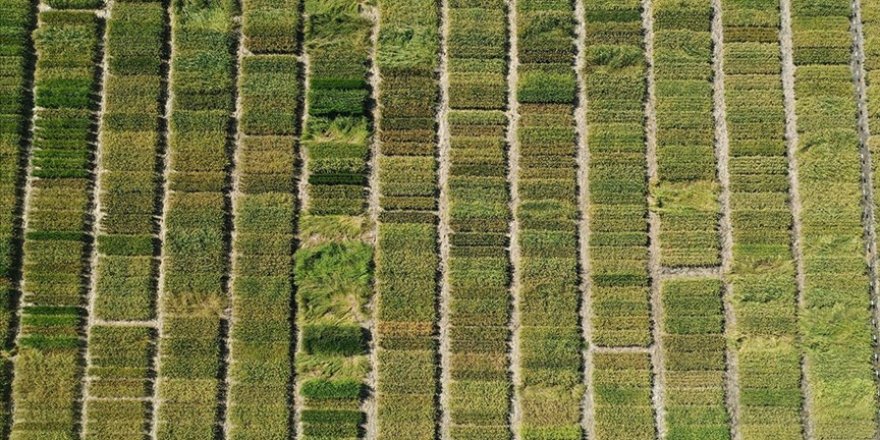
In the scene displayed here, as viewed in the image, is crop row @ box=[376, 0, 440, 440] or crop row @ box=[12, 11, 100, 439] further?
crop row @ box=[376, 0, 440, 440]

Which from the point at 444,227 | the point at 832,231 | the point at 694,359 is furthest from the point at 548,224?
the point at 832,231

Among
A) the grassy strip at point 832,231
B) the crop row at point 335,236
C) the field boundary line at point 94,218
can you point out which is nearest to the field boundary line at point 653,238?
the grassy strip at point 832,231

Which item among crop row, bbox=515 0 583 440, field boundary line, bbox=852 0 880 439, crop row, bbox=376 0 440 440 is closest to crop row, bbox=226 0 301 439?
crop row, bbox=376 0 440 440

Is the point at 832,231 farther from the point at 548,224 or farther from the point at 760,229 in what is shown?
the point at 548,224

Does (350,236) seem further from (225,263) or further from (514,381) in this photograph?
(514,381)

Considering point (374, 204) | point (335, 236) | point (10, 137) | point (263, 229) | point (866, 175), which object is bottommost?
point (335, 236)

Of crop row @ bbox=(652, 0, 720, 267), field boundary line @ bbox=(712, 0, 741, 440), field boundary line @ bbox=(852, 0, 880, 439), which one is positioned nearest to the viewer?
field boundary line @ bbox=(712, 0, 741, 440)

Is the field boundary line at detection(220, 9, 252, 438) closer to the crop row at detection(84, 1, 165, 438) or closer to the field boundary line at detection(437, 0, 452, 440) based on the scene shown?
the crop row at detection(84, 1, 165, 438)
